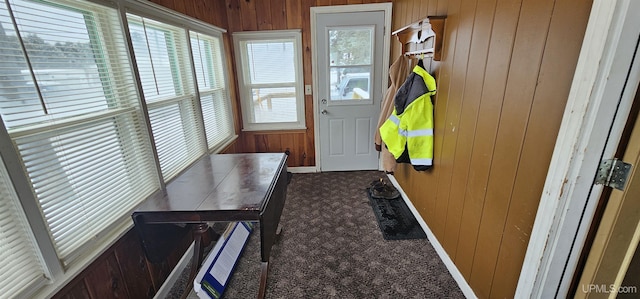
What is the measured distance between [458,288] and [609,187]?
1.08 m

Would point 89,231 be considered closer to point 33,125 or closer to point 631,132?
point 33,125

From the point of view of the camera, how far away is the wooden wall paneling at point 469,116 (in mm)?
1394

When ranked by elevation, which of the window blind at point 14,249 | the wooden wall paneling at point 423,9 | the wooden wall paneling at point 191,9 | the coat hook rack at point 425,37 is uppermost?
the wooden wall paneling at point 191,9

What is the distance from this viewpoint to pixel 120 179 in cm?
141

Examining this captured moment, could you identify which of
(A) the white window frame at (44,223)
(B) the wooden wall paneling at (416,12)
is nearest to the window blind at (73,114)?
(A) the white window frame at (44,223)

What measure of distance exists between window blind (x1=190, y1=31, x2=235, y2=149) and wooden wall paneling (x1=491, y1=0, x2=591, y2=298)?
2.41 meters

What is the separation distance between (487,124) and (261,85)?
105 inches

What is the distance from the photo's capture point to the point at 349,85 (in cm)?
325

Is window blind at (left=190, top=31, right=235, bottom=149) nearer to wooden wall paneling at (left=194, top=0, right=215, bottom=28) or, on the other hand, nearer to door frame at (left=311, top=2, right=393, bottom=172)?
wooden wall paneling at (left=194, top=0, right=215, bottom=28)

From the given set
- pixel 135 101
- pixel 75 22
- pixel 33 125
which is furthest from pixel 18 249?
pixel 75 22

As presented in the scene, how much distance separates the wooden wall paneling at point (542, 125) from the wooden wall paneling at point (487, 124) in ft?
0.70

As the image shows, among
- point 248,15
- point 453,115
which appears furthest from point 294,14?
point 453,115

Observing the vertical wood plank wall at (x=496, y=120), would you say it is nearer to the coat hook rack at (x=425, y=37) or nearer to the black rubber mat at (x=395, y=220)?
the coat hook rack at (x=425, y=37)

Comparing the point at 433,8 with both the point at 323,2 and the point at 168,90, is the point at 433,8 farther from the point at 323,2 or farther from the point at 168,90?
the point at 168,90
